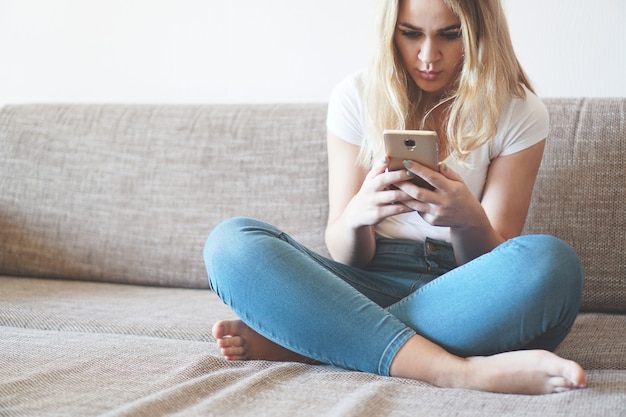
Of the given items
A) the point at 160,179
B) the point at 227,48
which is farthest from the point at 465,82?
the point at 227,48

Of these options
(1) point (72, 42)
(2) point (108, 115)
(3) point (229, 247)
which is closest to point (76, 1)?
(1) point (72, 42)

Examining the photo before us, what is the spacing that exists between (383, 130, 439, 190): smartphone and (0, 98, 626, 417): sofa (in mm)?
324

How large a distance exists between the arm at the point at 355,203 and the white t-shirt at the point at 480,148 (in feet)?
0.13

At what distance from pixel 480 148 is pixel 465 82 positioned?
122 millimetres

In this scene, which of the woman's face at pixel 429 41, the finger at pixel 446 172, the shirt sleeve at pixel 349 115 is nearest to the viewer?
the finger at pixel 446 172

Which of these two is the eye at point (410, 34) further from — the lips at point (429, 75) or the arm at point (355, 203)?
the arm at point (355, 203)

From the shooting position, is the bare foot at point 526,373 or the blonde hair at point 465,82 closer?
the bare foot at point 526,373

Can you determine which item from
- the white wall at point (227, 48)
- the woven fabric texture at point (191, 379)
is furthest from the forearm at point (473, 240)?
the white wall at point (227, 48)

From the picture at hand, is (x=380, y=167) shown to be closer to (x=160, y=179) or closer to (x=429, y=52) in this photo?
(x=429, y=52)

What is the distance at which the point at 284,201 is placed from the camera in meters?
1.77

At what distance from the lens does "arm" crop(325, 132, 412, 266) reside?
124 cm

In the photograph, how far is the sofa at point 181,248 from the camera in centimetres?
103

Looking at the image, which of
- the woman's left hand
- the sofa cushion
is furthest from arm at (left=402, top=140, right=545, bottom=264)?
the sofa cushion

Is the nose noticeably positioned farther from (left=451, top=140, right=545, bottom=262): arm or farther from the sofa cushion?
the sofa cushion
